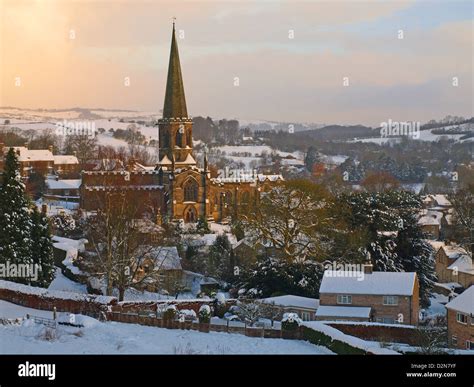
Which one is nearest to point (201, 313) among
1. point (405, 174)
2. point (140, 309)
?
point (140, 309)

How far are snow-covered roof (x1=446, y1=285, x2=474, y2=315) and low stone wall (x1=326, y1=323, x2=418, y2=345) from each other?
211 centimetres

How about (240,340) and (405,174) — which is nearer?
(240,340)

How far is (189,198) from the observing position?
72875mm

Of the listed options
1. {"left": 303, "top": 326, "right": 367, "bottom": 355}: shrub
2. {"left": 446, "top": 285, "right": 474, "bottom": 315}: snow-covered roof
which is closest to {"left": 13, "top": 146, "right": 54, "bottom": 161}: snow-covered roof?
{"left": 446, "top": 285, "right": 474, "bottom": 315}: snow-covered roof

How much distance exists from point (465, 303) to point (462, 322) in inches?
30.7

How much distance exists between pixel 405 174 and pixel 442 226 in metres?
55.4

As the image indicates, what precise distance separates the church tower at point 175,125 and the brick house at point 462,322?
44.8 m

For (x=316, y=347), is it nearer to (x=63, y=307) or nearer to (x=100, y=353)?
(x=100, y=353)

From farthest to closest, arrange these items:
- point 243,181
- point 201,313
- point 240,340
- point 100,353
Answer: point 243,181 → point 201,313 → point 240,340 → point 100,353

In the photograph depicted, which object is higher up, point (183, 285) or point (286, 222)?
point (286, 222)

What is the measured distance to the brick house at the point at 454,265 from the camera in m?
50.3

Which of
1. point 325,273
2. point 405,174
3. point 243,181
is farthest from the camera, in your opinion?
point 405,174

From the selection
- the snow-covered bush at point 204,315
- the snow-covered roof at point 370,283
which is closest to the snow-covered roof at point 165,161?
the snow-covered roof at point 370,283

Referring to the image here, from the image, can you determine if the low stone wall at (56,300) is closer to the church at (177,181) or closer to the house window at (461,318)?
the house window at (461,318)
